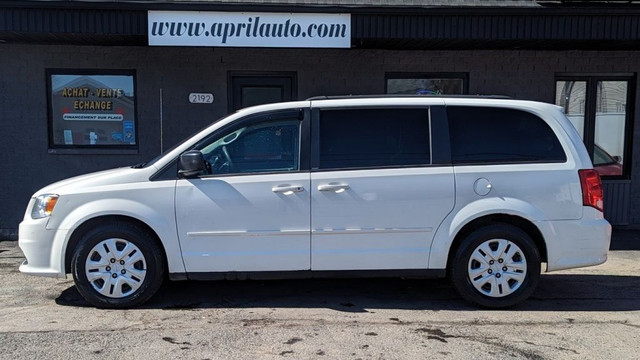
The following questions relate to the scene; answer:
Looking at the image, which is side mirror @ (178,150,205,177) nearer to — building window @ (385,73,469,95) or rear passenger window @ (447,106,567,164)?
rear passenger window @ (447,106,567,164)

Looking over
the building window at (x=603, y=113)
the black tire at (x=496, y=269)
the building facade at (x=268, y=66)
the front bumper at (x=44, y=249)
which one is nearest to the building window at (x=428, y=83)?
the building facade at (x=268, y=66)

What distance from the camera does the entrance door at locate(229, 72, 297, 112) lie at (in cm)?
Result: 877

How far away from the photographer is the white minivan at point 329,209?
5.04 m

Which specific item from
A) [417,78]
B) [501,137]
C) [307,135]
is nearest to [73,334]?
[307,135]

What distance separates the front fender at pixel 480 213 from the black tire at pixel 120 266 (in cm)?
257

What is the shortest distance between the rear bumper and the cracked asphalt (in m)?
0.49

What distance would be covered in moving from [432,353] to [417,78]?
566 centimetres

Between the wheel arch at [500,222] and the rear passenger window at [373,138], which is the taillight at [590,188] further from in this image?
the rear passenger window at [373,138]

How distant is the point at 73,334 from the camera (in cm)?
458

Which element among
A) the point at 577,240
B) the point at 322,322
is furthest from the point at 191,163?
the point at 577,240

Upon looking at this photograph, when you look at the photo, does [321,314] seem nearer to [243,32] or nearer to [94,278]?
[94,278]

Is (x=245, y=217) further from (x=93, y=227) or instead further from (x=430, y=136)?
(x=430, y=136)

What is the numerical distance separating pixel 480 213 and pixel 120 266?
329cm

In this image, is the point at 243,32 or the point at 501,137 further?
the point at 243,32
